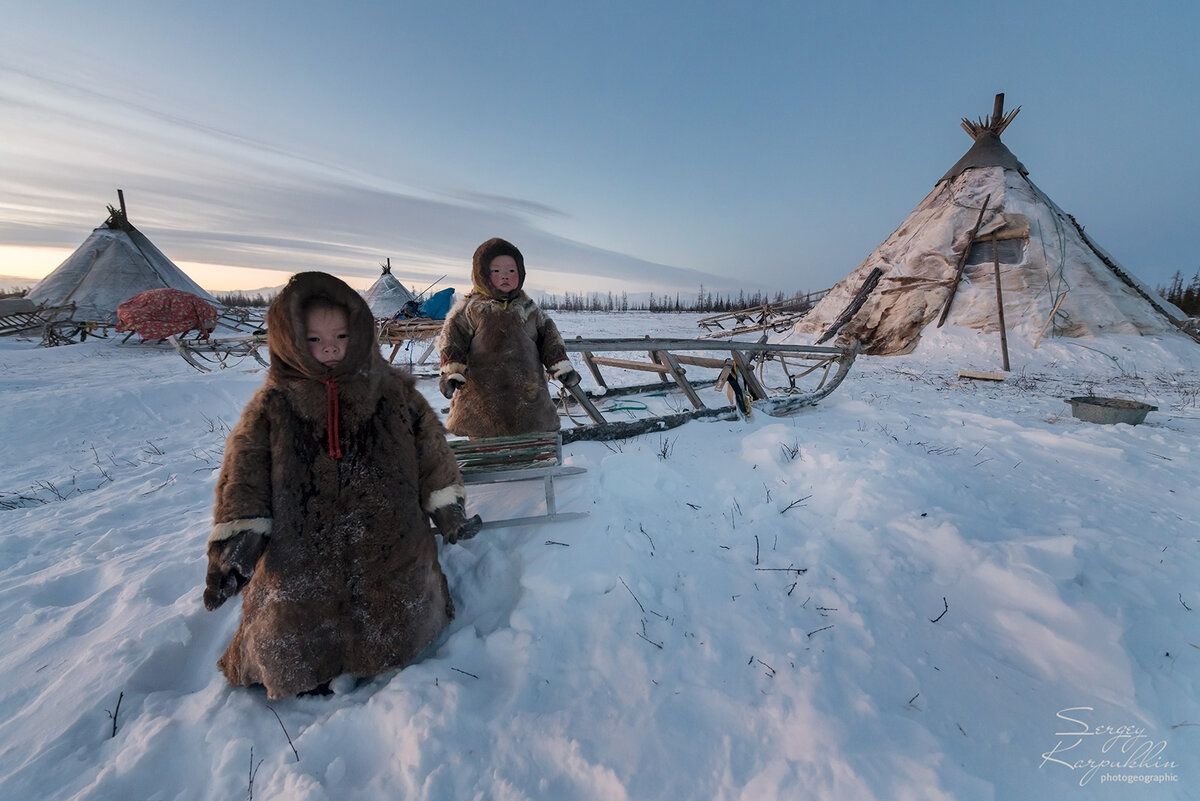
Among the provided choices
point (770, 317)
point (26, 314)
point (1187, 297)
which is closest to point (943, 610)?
point (770, 317)

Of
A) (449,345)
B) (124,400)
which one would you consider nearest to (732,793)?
(449,345)

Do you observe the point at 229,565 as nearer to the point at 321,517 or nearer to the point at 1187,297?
the point at 321,517

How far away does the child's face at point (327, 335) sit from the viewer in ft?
6.01

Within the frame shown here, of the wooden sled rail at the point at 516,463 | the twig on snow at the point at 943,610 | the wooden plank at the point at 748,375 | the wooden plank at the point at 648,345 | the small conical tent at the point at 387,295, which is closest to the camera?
the twig on snow at the point at 943,610

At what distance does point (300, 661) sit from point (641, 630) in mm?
1363

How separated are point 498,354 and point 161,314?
13.1m

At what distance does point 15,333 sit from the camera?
13.1 metres

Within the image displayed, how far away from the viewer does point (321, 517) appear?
1.82m

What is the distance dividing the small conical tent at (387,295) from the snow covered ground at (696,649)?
1690 cm

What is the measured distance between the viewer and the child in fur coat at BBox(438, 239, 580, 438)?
3.41 meters

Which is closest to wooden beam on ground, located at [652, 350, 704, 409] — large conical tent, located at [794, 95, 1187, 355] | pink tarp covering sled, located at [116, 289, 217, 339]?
large conical tent, located at [794, 95, 1187, 355]

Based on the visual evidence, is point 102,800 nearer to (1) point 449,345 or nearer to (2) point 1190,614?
(1) point 449,345

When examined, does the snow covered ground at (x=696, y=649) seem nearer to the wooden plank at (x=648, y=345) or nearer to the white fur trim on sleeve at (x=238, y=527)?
the white fur trim on sleeve at (x=238, y=527)

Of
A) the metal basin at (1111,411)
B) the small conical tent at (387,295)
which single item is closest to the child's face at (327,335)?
the metal basin at (1111,411)
